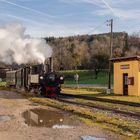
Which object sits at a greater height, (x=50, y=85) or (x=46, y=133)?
(x=50, y=85)

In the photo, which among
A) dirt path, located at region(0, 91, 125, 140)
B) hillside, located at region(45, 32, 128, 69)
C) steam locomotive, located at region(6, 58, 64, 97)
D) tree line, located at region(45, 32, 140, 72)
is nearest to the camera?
dirt path, located at region(0, 91, 125, 140)

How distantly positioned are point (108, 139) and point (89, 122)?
506 centimetres

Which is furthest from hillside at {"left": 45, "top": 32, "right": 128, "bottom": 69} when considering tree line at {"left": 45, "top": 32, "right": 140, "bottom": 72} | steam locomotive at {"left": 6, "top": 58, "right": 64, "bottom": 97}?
steam locomotive at {"left": 6, "top": 58, "right": 64, "bottom": 97}

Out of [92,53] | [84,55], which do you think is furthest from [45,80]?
[84,55]

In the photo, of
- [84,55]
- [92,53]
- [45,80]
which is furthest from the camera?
[84,55]

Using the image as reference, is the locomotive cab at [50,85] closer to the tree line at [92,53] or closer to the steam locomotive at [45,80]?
the steam locomotive at [45,80]

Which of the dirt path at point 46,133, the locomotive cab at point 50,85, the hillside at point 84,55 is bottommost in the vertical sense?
the dirt path at point 46,133

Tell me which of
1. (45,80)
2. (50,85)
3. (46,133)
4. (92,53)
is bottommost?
(46,133)

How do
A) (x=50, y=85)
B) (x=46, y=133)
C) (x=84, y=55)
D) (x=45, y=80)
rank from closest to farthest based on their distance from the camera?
(x=46, y=133) → (x=45, y=80) → (x=50, y=85) → (x=84, y=55)

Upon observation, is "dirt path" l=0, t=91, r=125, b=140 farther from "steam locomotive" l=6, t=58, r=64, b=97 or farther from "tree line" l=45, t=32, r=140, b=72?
"tree line" l=45, t=32, r=140, b=72

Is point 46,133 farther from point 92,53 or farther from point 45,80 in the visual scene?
point 92,53

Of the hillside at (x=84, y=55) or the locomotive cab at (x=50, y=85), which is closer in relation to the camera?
the locomotive cab at (x=50, y=85)

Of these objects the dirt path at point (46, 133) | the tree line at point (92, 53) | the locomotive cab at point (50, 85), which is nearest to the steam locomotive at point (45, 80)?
the locomotive cab at point (50, 85)

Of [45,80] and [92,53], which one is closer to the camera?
[45,80]
